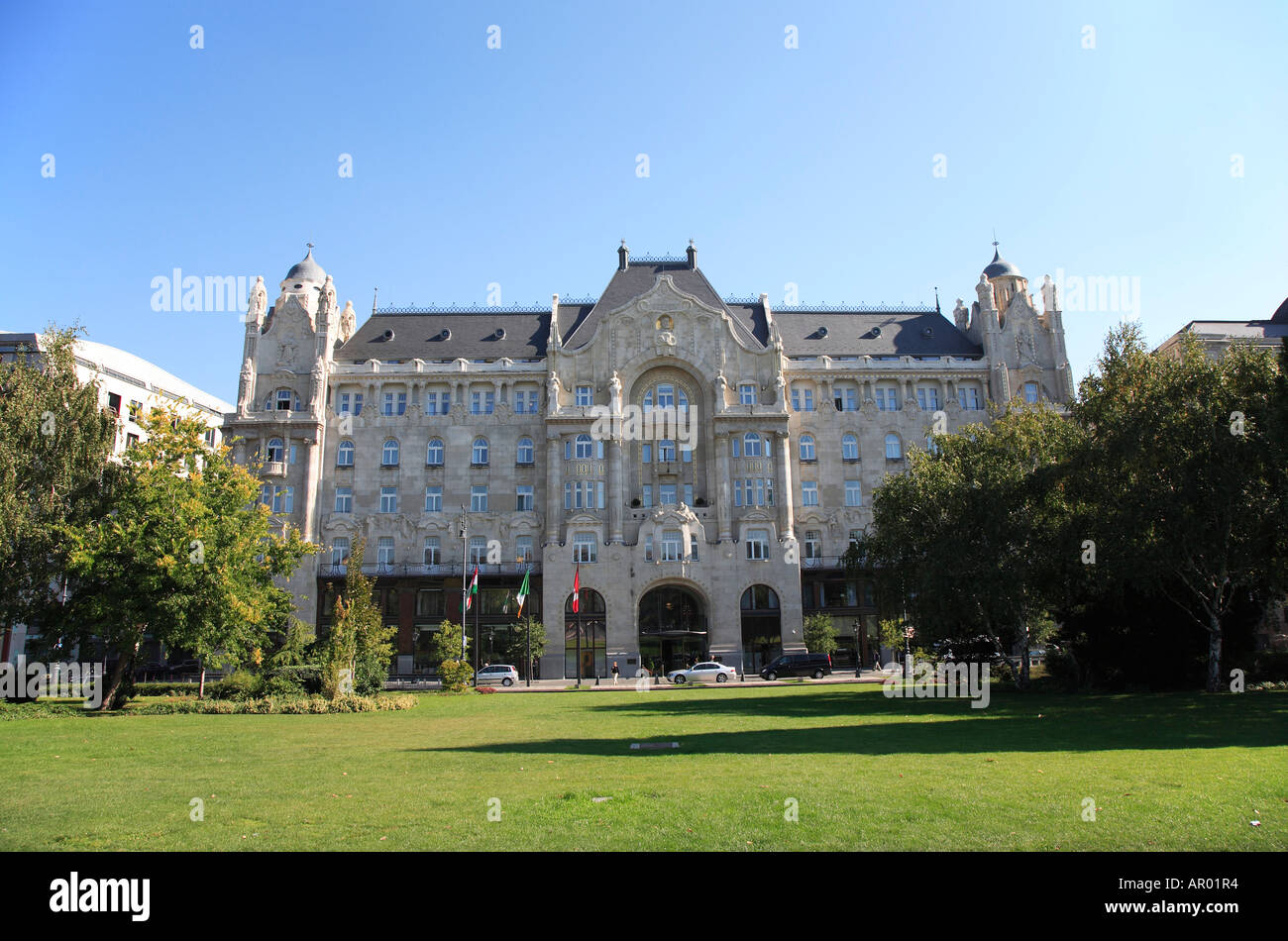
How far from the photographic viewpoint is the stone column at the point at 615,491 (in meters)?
69.8

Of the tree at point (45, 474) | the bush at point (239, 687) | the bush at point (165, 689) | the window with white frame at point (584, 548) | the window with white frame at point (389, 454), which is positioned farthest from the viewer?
the window with white frame at point (389, 454)

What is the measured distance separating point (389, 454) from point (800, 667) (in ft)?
128

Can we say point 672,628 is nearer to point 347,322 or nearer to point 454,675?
point 454,675

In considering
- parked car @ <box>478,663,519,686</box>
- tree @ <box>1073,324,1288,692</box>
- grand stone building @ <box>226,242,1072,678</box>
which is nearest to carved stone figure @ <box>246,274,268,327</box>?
grand stone building @ <box>226,242,1072,678</box>

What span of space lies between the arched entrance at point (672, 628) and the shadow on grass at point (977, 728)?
115ft

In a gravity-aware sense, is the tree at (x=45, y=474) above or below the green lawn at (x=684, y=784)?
above

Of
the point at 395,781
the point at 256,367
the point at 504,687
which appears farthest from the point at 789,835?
the point at 256,367

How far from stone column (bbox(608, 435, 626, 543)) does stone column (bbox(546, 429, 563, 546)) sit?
4.21 m

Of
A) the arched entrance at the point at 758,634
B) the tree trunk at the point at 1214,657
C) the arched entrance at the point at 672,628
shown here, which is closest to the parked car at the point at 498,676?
the arched entrance at the point at 672,628

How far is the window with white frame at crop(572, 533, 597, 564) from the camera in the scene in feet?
227

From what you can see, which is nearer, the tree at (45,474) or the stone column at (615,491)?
the tree at (45,474)

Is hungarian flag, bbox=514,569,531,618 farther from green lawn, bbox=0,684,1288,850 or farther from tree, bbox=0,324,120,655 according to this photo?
green lawn, bbox=0,684,1288,850

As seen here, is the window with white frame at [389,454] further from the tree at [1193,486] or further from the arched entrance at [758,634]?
the tree at [1193,486]
